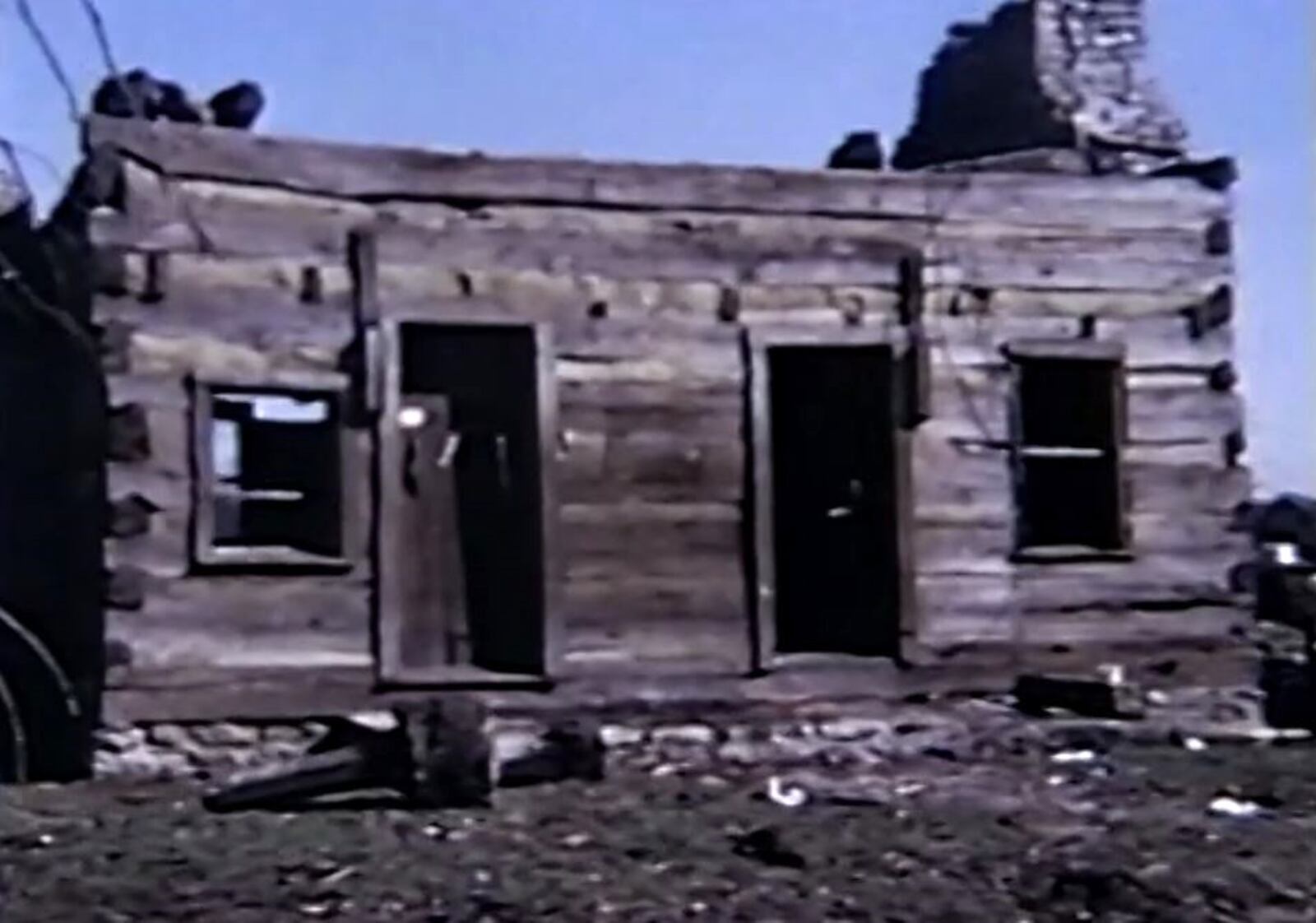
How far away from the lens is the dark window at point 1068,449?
1425 centimetres

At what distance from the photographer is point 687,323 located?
13508 mm

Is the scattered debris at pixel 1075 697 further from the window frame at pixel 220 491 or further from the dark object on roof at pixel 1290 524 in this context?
the dark object on roof at pixel 1290 524

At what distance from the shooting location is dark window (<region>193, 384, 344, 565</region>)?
12273 mm

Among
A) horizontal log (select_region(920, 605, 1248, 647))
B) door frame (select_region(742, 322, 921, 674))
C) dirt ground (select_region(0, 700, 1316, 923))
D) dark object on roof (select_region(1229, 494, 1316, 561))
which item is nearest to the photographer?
dirt ground (select_region(0, 700, 1316, 923))

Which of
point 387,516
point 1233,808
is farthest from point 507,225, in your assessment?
point 1233,808

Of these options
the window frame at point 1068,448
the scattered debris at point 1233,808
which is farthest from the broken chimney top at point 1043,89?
the scattered debris at point 1233,808

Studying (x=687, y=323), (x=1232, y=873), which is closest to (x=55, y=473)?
(x=687, y=323)

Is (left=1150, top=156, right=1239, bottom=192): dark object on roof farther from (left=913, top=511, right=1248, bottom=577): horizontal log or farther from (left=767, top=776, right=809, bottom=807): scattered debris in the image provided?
(left=767, top=776, right=809, bottom=807): scattered debris

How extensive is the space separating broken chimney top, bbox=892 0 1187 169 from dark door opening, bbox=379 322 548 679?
18.2ft

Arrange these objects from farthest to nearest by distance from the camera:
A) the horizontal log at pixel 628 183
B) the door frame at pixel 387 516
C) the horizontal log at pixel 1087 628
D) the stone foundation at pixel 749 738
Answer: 1. the horizontal log at pixel 1087 628
2. the door frame at pixel 387 516
3. the horizontal log at pixel 628 183
4. the stone foundation at pixel 749 738

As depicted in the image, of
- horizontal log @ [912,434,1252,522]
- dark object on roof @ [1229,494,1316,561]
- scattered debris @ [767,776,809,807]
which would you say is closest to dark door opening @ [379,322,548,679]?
scattered debris @ [767,776,809,807]

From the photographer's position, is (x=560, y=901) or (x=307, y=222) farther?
(x=307, y=222)

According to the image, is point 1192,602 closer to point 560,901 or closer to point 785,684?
point 785,684

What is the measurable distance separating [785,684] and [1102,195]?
3.68 meters
